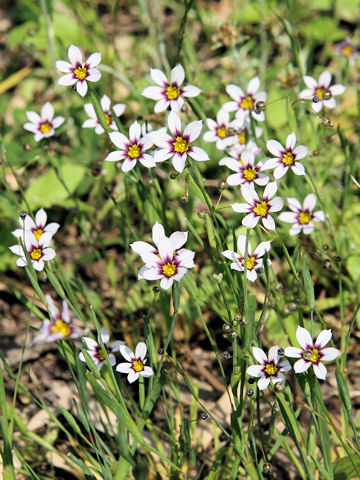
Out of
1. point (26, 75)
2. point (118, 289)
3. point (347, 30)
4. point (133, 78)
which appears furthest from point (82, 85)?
point (347, 30)

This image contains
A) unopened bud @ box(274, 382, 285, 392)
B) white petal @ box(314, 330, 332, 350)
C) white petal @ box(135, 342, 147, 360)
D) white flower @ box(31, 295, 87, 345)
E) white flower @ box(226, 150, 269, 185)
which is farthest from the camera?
white flower @ box(226, 150, 269, 185)

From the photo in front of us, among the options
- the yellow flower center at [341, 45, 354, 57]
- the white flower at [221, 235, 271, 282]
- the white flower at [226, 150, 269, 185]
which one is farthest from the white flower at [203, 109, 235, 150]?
the yellow flower center at [341, 45, 354, 57]

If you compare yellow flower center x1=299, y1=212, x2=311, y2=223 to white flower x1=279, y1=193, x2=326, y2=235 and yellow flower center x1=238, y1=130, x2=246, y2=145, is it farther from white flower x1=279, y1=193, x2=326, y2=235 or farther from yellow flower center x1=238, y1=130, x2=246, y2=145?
yellow flower center x1=238, y1=130, x2=246, y2=145

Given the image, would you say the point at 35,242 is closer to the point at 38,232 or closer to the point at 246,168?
the point at 38,232

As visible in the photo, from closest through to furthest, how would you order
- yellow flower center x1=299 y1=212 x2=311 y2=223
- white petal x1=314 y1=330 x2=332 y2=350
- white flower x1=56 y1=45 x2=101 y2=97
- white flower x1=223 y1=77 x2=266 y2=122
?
white petal x1=314 y1=330 x2=332 y2=350
white flower x1=56 y1=45 x2=101 y2=97
yellow flower center x1=299 y1=212 x2=311 y2=223
white flower x1=223 y1=77 x2=266 y2=122

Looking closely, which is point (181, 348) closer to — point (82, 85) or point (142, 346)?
point (142, 346)

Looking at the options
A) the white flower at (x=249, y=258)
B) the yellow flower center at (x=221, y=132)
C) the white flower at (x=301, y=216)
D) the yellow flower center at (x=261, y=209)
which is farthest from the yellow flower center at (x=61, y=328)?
the yellow flower center at (x=221, y=132)
